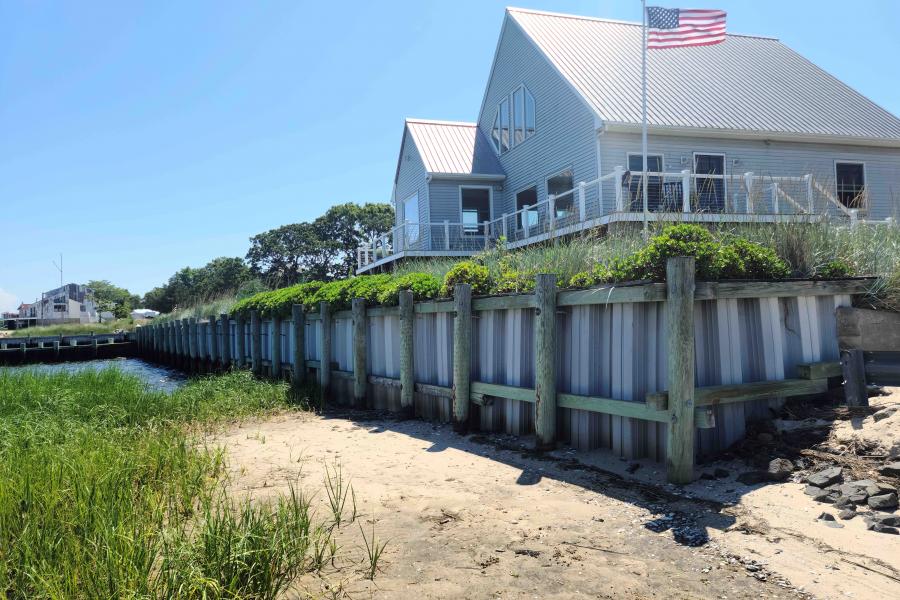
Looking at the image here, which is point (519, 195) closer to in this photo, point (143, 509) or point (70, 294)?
point (143, 509)

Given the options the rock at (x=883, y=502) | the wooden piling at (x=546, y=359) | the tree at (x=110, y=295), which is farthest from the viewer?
the tree at (x=110, y=295)

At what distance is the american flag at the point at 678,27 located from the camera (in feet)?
49.5

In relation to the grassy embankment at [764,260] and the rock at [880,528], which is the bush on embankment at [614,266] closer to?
the grassy embankment at [764,260]

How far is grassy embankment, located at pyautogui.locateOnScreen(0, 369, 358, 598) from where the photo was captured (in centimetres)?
360

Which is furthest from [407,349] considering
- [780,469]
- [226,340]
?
[226,340]

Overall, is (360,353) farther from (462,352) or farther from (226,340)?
(226,340)

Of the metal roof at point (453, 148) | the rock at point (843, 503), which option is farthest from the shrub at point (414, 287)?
the metal roof at point (453, 148)

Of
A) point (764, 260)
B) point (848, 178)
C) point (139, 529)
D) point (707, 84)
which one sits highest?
point (707, 84)

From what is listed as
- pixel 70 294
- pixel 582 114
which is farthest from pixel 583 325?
pixel 70 294

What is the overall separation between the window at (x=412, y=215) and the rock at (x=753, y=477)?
1715 cm

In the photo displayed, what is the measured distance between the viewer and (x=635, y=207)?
1549cm

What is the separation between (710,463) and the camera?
598cm

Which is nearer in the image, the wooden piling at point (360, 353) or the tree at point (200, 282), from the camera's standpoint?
the wooden piling at point (360, 353)

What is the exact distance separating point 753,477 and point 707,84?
1792 cm
